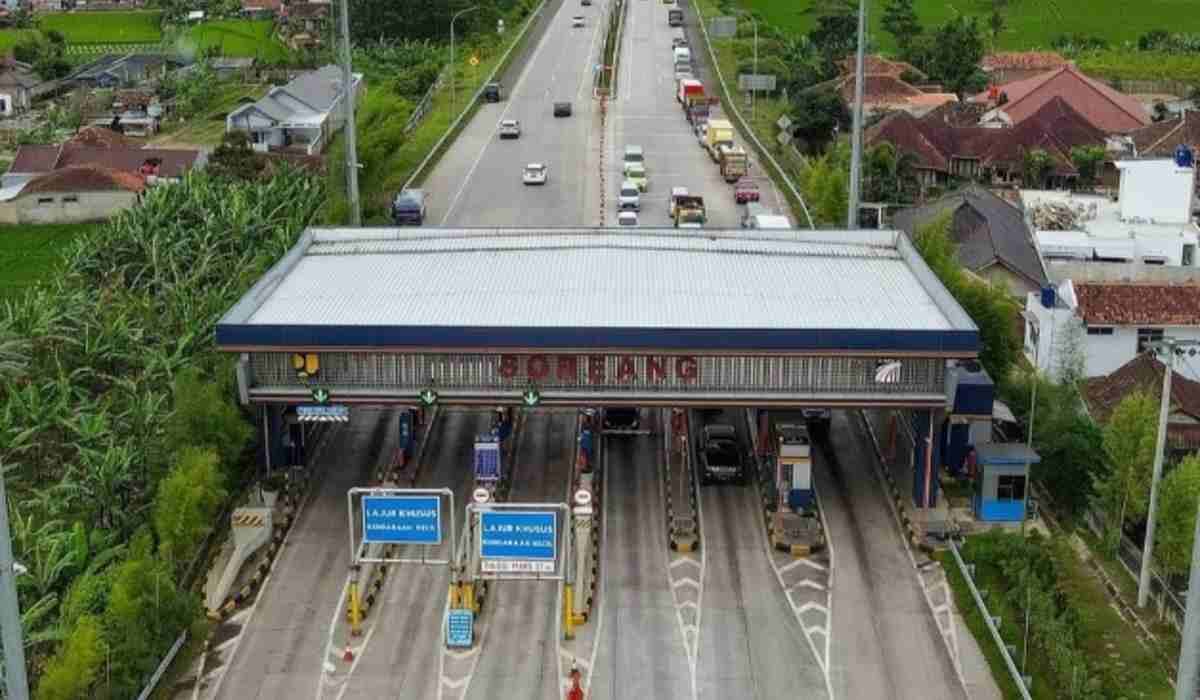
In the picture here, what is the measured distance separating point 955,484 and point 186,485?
19824mm

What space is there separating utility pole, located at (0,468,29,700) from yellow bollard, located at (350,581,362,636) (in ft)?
36.8

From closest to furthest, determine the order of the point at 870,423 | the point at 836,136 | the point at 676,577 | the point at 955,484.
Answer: the point at 676,577
the point at 955,484
the point at 870,423
the point at 836,136

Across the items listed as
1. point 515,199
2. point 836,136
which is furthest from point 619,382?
point 836,136

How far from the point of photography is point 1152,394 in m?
44.4

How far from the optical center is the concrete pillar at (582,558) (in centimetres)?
3519

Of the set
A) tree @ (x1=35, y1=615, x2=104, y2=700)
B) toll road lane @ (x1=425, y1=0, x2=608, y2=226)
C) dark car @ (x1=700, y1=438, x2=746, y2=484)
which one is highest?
toll road lane @ (x1=425, y1=0, x2=608, y2=226)

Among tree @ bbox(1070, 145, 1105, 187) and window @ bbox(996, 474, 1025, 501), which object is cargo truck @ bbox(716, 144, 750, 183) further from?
window @ bbox(996, 474, 1025, 501)

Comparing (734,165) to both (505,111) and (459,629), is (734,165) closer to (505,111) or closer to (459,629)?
(505,111)

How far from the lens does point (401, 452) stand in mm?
43375

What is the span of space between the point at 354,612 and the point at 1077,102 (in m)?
74.9

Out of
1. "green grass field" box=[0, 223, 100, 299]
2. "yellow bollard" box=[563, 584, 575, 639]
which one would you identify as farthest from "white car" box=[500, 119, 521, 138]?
"yellow bollard" box=[563, 584, 575, 639]

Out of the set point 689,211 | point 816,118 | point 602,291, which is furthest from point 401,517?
point 816,118

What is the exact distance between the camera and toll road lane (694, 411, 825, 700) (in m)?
32.6

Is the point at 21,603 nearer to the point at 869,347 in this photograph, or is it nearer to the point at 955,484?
the point at 869,347
